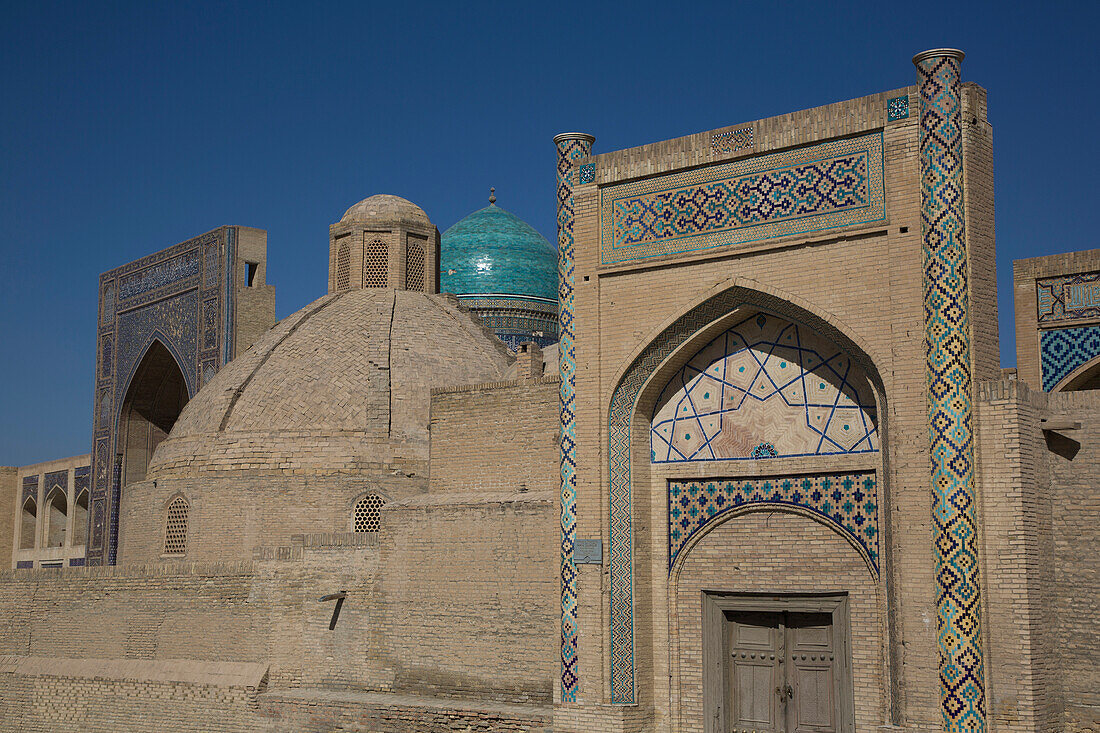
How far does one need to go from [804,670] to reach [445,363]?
970 cm

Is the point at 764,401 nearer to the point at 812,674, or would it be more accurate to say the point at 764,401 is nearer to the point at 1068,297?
the point at 812,674

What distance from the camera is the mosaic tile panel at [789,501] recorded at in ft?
30.6

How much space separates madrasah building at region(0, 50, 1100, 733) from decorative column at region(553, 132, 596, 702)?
0.10 feet

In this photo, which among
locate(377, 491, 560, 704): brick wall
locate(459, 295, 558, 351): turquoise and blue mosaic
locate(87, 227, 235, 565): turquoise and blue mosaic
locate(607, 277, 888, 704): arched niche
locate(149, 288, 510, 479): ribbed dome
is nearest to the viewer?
locate(607, 277, 888, 704): arched niche

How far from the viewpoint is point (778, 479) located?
9820 millimetres

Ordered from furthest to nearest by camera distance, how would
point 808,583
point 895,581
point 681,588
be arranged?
point 681,588 → point 808,583 → point 895,581

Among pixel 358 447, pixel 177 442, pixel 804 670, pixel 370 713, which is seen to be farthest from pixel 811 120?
pixel 177 442

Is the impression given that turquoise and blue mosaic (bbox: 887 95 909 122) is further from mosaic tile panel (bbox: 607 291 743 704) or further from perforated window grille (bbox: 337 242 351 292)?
perforated window grille (bbox: 337 242 351 292)

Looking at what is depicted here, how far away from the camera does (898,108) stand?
917cm

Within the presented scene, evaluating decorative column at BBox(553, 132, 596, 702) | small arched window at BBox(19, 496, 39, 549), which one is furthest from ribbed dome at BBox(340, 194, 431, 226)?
small arched window at BBox(19, 496, 39, 549)

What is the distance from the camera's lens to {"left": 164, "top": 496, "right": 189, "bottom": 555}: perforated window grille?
17.5m

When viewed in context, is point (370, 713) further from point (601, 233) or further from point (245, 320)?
point (245, 320)

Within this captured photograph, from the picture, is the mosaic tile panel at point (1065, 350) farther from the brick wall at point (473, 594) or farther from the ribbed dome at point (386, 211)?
the ribbed dome at point (386, 211)

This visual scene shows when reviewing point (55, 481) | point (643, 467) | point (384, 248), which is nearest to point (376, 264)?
point (384, 248)
